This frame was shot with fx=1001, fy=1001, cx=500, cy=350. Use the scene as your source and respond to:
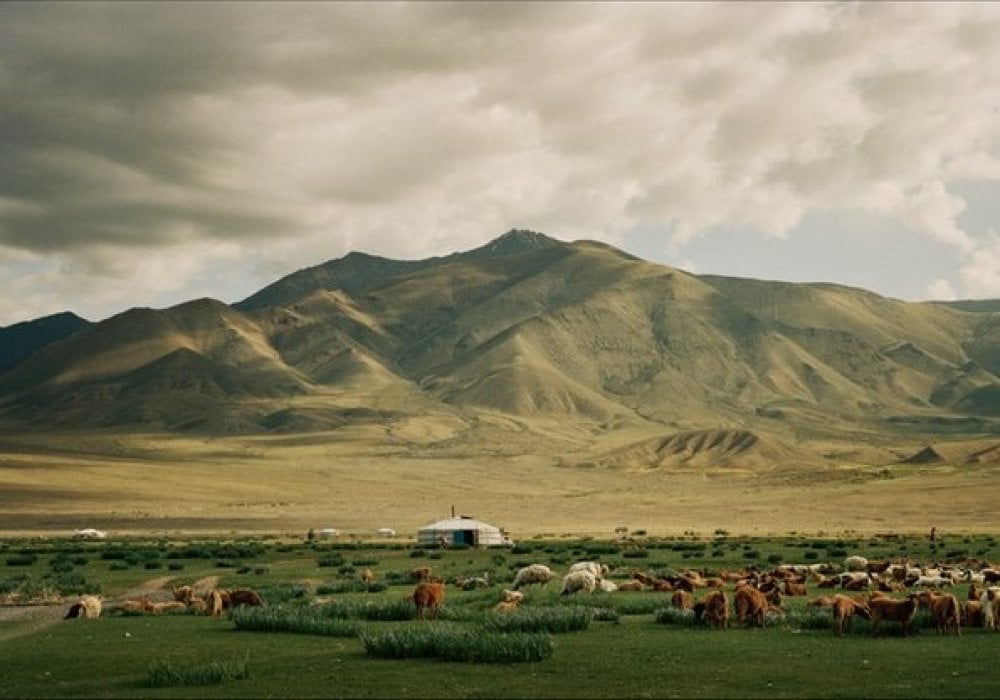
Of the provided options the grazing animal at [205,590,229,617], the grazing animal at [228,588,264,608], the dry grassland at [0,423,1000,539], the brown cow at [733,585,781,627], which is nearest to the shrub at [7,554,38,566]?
the grazing animal at [205,590,229,617]

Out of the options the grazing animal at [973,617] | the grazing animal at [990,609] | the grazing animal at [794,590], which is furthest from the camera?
the grazing animal at [794,590]

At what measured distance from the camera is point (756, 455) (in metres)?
184

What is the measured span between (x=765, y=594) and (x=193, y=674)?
1625 cm

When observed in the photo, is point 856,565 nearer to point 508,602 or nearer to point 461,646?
point 508,602

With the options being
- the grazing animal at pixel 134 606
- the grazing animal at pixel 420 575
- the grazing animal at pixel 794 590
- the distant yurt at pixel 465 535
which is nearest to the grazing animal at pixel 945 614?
the grazing animal at pixel 794 590

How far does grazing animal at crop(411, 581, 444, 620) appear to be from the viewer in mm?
23578

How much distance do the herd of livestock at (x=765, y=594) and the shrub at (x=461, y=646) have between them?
5.89 m

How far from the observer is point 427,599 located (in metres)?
23.7

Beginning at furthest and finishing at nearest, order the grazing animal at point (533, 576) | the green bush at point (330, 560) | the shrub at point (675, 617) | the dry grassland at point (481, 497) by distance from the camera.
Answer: the dry grassland at point (481, 497) → the green bush at point (330, 560) → the grazing animal at point (533, 576) → the shrub at point (675, 617)

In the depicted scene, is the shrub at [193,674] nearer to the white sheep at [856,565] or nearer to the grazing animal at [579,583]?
the grazing animal at [579,583]

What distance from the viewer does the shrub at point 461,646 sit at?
16.8 metres

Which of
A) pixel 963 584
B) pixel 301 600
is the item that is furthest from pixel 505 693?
pixel 963 584

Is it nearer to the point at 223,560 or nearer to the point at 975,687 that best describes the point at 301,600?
the point at 975,687

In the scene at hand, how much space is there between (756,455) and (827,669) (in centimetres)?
17449
